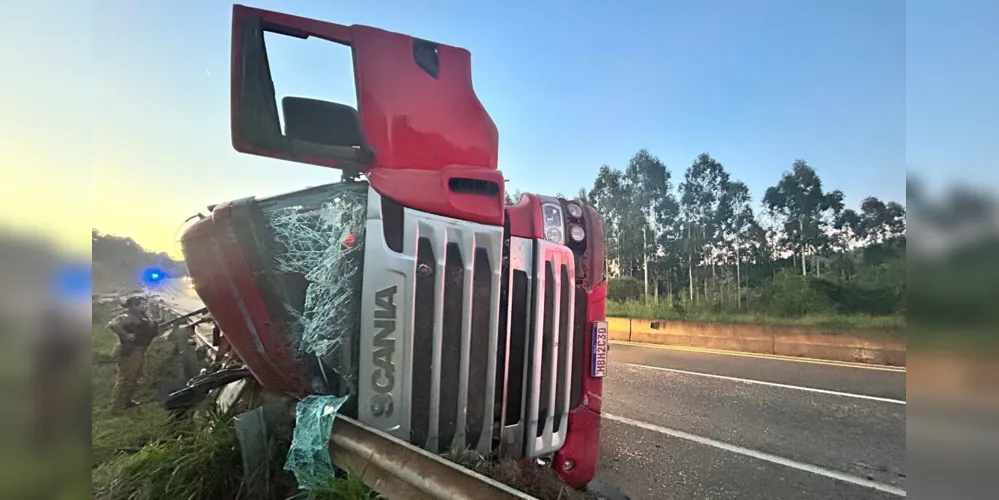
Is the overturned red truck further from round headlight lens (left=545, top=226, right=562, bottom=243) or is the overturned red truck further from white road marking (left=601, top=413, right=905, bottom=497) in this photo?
white road marking (left=601, top=413, right=905, bottom=497)

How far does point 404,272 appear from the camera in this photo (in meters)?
2.09

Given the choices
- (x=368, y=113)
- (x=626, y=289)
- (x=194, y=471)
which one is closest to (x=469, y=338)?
(x=368, y=113)

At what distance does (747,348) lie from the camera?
1031 cm

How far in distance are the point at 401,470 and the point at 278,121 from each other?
168 centimetres

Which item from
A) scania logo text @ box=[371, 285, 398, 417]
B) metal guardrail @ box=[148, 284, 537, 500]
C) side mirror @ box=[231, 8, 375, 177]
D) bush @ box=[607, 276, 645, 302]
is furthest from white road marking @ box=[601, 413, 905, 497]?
bush @ box=[607, 276, 645, 302]

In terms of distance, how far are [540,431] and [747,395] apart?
419 cm

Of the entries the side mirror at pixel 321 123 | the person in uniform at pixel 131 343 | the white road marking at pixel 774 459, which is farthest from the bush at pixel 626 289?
the side mirror at pixel 321 123

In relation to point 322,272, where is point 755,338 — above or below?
below

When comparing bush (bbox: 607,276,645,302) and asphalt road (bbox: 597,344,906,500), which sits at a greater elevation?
bush (bbox: 607,276,645,302)

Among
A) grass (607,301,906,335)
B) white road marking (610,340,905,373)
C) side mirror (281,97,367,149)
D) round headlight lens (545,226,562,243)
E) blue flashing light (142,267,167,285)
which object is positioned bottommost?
white road marking (610,340,905,373)

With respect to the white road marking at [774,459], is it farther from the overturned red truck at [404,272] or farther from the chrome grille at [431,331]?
the chrome grille at [431,331]

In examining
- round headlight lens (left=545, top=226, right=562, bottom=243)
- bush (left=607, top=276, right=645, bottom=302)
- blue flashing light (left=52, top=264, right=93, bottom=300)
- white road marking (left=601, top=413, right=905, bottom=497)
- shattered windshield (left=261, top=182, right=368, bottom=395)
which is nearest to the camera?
blue flashing light (left=52, top=264, right=93, bottom=300)

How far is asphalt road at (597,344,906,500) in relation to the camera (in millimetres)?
3109

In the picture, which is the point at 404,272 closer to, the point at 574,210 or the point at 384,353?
the point at 384,353
